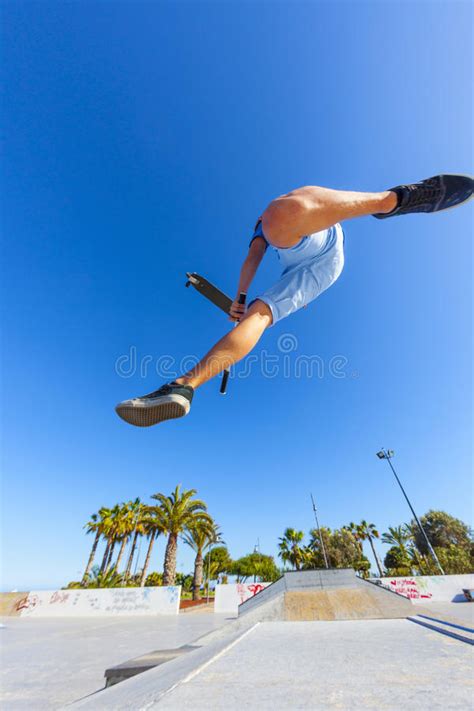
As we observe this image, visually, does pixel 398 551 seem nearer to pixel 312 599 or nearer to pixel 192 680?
pixel 312 599

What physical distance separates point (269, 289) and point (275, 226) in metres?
0.51

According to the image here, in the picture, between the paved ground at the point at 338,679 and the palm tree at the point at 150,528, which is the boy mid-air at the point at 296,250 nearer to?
the paved ground at the point at 338,679

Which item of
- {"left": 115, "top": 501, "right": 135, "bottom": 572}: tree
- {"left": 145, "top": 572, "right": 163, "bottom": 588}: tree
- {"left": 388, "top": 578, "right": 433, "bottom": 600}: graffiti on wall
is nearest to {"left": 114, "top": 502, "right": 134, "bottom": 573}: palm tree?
{"left": 115, "top": 501, "right": 135, "bottom": 572}: tree

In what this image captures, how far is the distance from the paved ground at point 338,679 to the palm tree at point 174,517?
21.5 m

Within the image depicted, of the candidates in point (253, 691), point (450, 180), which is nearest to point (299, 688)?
point (253, 691)

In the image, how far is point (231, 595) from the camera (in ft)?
53.2

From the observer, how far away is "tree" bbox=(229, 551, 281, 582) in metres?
41.8

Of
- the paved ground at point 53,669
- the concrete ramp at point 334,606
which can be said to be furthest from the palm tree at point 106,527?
the concrete ramp at point 334,606

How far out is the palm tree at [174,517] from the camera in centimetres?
1919

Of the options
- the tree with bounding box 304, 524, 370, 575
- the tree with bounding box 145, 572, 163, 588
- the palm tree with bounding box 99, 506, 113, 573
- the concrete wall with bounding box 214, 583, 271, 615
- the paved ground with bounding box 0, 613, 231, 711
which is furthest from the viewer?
the tree with bounding box 145, 572, 163, 588

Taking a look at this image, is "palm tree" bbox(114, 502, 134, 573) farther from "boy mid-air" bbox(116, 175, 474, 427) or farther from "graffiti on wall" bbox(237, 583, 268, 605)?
"boy mid-air" bbox(116, 175, 474, 427)

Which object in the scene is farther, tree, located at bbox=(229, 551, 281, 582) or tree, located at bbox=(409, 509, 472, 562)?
tree, located at bbox=(229, 551, 281, 582)

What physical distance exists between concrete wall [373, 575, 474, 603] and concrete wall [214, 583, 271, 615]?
287 inches

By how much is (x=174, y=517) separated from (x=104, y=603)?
5536 mm
